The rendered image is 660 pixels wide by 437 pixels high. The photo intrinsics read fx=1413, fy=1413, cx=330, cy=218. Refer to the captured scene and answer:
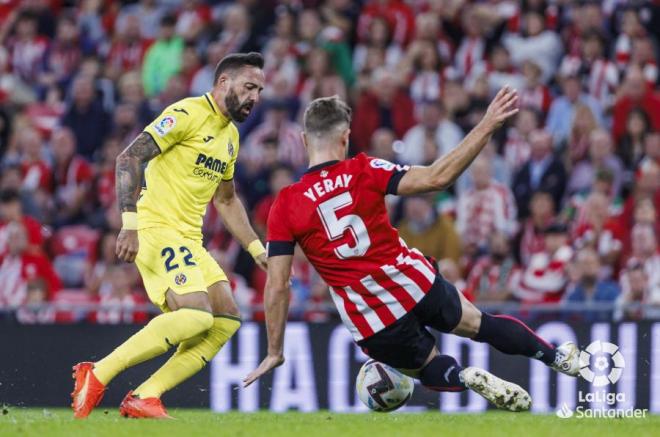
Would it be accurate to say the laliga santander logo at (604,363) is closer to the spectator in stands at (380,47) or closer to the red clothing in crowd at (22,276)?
the red clothing in crowd at (22,276)

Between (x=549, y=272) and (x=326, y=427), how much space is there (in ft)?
19.0

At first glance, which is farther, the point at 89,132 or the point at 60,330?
the point at 89,132

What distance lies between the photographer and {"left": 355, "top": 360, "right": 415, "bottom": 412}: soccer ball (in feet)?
29.3

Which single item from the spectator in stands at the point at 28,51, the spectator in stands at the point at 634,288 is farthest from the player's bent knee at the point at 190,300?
the spectator in stands at the point at 28,51

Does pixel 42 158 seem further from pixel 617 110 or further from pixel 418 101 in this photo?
pixel 617 110

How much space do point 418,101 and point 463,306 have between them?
836 centimetres

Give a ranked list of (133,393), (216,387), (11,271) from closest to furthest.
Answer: (133,393) < (216,387) < (11,271)

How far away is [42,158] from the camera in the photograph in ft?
57.7

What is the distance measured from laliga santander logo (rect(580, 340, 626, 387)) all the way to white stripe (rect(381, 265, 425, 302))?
310cm

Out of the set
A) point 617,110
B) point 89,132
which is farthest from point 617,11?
point 89,132

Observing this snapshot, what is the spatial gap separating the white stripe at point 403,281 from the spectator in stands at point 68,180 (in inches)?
351

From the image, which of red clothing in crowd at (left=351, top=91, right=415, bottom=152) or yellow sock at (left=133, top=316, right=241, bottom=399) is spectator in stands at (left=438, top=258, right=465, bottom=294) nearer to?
red clothing in crowd at (left=351, top=91, right=415, bottom=152)

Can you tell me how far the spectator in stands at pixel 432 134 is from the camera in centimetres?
1598

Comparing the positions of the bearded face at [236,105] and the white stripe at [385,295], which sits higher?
the bearded face at [236,105]
